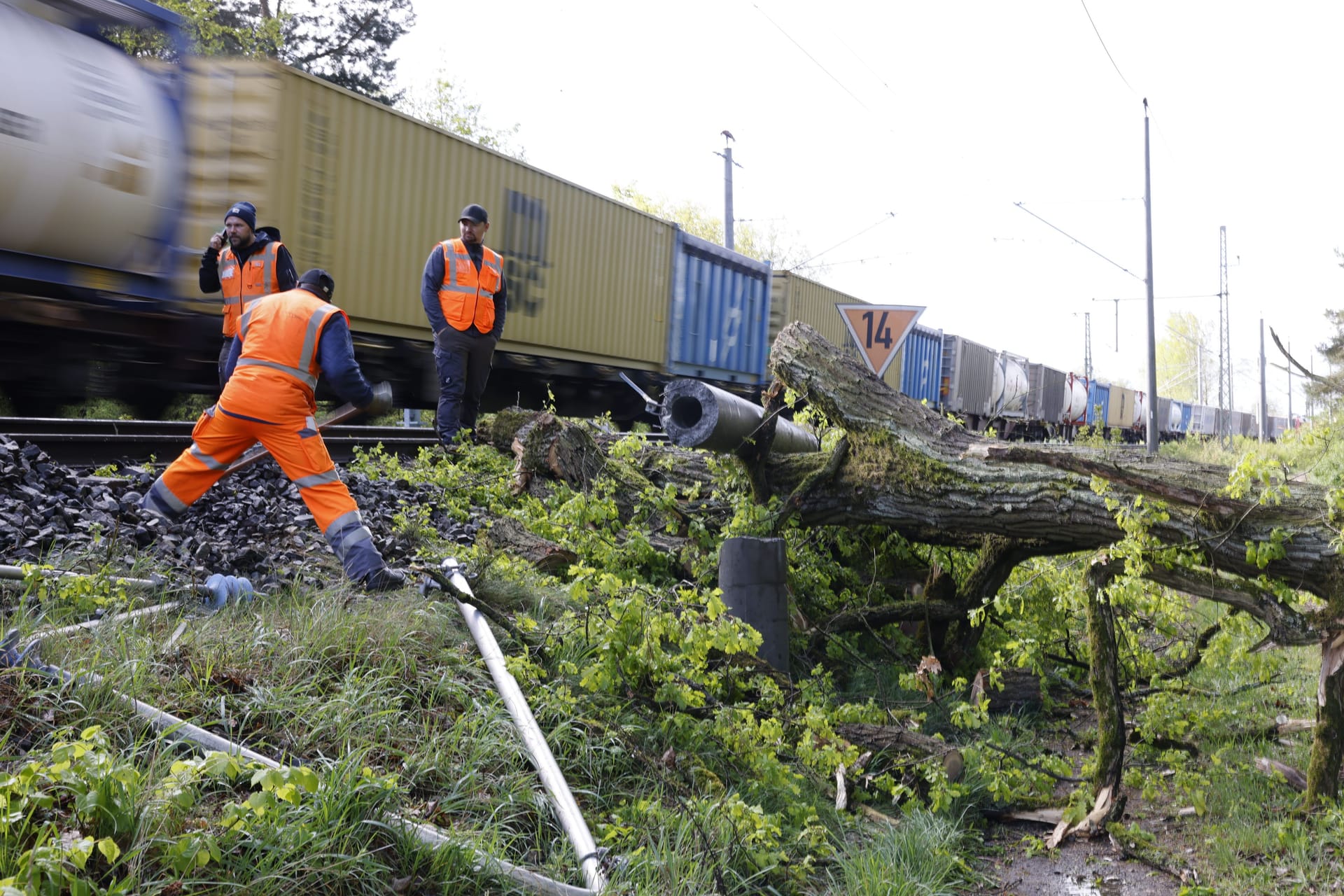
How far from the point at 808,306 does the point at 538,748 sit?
55.7ft

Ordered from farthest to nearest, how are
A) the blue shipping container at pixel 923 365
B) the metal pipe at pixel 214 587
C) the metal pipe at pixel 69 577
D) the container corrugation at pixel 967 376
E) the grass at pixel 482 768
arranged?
the container corrugation at pixel 967 376 → the blue shipping container at pixel 923 365 → the metal pipe at pixel 214 587 → the metal pipe at pixel 69 577 → the grass at pixel 482 768

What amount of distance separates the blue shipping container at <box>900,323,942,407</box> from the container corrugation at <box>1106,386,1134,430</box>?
48.3 ft

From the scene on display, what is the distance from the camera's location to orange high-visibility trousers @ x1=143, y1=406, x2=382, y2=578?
4.45m

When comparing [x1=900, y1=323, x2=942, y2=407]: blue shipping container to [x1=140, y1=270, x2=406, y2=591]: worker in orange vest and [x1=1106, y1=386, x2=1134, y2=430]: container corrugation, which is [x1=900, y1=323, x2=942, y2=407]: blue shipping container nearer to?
[x1=1106, y1=386, x2=1134, y2=430]: container corrugation

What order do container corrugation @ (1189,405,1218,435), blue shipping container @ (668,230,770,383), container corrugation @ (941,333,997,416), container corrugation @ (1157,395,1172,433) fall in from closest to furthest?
blue shipping container @ (668,230,770,383), container corrugation @ (941,333,997,416), container corrugation @ (1157,395,1172,433), container corrugation @ (1189,405,1218,435)

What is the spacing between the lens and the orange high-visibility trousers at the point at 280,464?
4.45m

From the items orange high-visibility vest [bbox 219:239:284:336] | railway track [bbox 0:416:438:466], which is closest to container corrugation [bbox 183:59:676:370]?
railway track [bbox 0:416:438:466]

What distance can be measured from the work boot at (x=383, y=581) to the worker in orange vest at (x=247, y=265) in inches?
108

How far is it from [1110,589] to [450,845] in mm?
2785

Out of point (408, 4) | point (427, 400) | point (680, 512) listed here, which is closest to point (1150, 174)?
point (427, 400)

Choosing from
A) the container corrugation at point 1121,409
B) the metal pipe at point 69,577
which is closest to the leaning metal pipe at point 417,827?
the metal pipe at point 69,577

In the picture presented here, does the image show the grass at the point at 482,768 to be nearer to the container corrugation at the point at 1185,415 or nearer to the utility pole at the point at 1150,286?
the utility pole at the point at 1150,286

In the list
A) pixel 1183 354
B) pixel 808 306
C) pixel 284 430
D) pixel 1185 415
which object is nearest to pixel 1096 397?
pixel 1185 415

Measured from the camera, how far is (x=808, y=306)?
19.2 meters
